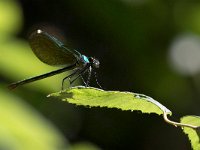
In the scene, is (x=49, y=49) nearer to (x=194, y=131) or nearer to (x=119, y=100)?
(x=119, y=100)

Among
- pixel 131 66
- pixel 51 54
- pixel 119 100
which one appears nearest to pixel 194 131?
pixel 119 100

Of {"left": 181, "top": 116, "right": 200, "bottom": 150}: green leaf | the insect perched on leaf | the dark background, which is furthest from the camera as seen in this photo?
the dark background

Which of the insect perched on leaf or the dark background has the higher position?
the insect perched on leaf

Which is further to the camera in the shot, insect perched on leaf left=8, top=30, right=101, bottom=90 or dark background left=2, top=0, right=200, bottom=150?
dark background left=2, top=0, right=200, bottom=150

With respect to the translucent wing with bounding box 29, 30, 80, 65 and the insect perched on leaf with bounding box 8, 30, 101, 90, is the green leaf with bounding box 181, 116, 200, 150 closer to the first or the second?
the insect perched on leaf with bounding box 8, 30, 101, 90

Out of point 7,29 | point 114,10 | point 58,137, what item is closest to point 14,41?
point 7,29

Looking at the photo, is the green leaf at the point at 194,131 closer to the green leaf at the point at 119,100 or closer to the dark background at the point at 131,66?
the green leaf at the point at 119,100

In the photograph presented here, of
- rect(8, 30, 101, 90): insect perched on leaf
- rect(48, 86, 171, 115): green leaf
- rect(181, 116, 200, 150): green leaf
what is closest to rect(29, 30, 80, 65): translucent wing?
rect(8, 30, 101, 90): insect perched on leaf

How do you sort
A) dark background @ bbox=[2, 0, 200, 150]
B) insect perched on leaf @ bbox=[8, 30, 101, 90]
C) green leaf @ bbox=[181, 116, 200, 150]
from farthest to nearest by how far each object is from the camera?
dark background @ bbox=[2, 0, 200, 150], insect perched on leaf @ bbox=[8, 30, 101, 90], green leaf @ bbox=[181, 116, 200, 150]
